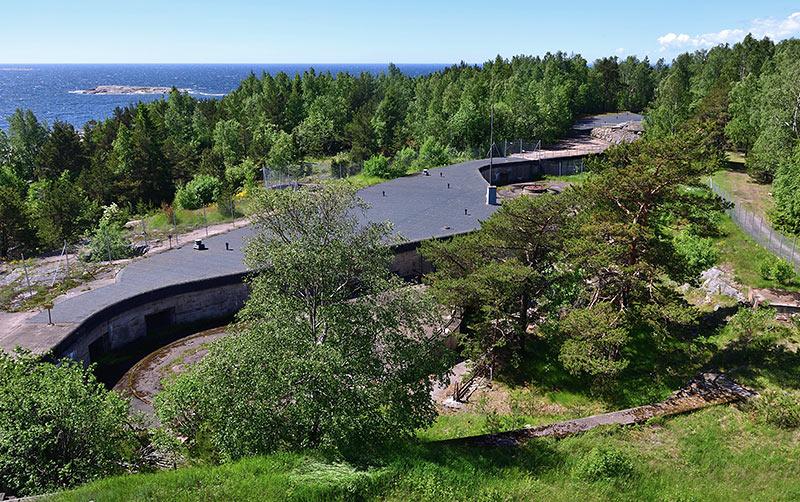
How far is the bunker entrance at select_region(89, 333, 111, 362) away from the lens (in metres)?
24.7

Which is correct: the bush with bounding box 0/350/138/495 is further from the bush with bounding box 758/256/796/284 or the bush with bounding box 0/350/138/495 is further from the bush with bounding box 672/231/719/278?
the bush with bounding box 758/256/796/284

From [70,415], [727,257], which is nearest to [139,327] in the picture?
[70,415]

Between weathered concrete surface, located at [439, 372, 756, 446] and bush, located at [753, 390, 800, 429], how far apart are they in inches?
24.2

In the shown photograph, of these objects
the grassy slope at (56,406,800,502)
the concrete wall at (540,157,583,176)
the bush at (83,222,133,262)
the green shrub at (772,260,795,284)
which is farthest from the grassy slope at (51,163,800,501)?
the concrete wall at (540,157,583,176)

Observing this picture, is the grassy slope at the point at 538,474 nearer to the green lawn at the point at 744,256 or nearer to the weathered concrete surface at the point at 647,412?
the weathered concrete surface at the point at 647,412

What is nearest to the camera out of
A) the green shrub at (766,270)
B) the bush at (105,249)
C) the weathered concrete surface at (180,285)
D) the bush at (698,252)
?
the weathered concrete surface at (180,285)

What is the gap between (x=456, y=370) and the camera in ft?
82.9

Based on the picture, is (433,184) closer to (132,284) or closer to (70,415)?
(132,284)

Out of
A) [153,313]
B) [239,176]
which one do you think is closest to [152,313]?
[153,313]

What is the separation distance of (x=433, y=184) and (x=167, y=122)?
170 feet

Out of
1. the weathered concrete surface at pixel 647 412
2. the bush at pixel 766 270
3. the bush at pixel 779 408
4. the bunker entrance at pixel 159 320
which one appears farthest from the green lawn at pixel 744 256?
the bunker entrance at pixel 159 320

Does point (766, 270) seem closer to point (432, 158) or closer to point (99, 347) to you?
point (99, 347)

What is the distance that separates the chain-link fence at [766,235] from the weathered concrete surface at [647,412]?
1151cm

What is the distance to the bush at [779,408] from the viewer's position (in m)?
16.8
